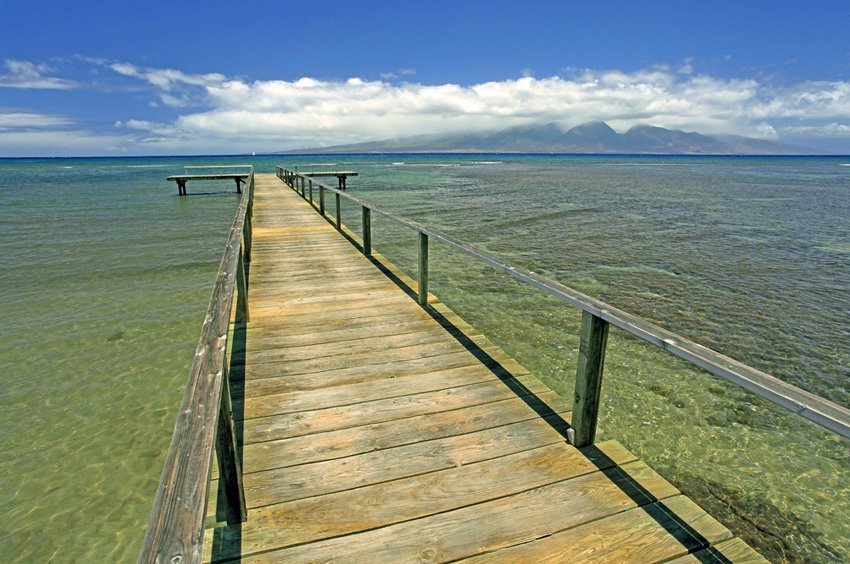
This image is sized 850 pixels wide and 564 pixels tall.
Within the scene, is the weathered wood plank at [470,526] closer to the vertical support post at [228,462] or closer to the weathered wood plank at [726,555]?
the vertical support post at [228,462]

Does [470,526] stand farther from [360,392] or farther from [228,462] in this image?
[360,392]

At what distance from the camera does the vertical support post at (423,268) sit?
586 cm

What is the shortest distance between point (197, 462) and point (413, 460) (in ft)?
5.33

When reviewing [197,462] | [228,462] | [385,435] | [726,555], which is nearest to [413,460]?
[385,435]

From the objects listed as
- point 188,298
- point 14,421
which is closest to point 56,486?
point 14,421

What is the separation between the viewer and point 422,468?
9.63 feet

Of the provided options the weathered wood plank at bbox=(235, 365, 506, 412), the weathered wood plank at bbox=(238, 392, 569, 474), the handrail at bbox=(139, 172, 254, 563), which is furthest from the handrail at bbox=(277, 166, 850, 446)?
the handrail at bbox=(139, 172, 254, 563)

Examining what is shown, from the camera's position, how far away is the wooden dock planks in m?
2.37

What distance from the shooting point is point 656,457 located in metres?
4.38

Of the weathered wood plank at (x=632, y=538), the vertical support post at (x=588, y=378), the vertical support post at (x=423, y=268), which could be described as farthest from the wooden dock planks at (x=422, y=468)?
the vertical support post at (x=423, y=268)

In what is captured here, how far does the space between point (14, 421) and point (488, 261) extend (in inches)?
207

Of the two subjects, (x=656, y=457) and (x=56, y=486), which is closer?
(x=56, y=486)

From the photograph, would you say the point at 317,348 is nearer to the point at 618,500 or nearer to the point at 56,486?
the point at 56,486

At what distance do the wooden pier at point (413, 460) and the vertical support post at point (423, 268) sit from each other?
1.11m
